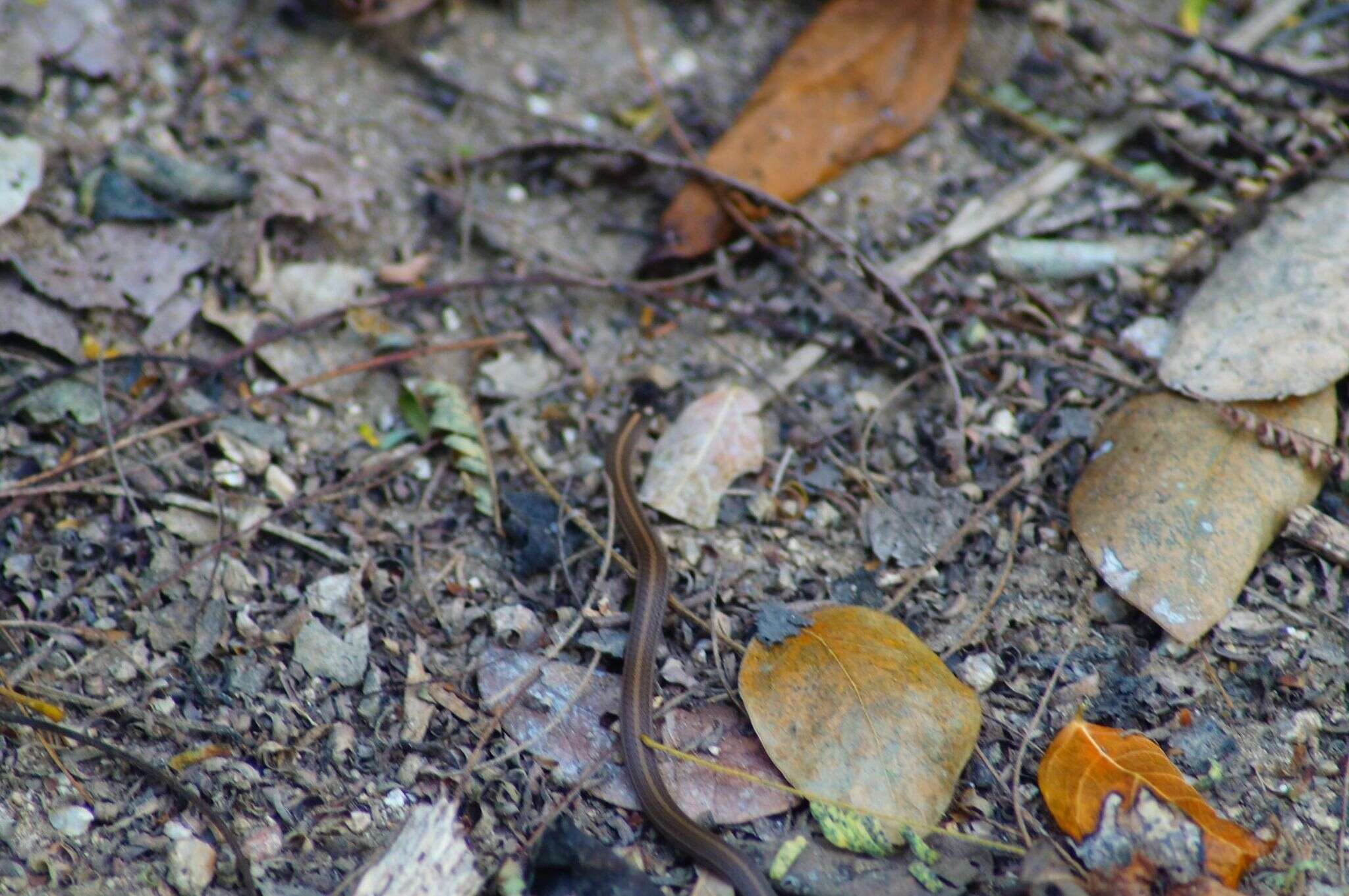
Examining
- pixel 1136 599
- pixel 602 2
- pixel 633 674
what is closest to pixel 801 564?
pixel 633 674

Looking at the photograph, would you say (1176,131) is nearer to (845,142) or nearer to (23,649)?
(845,142)

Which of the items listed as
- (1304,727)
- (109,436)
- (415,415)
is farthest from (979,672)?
(109,436)

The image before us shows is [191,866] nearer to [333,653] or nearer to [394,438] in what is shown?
[333,653]

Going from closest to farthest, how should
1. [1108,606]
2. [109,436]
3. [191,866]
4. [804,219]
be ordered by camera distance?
[191,866] < [1108,606] < [109,436] < [804,219]

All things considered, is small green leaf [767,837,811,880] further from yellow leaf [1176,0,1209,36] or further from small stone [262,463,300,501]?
yellow leaf [1176,0,1209,36]

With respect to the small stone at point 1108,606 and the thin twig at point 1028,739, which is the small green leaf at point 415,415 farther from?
the small stone at point 1108,606

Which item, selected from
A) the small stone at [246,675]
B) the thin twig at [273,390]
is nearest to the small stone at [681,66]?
the thin twig at [273,390]
